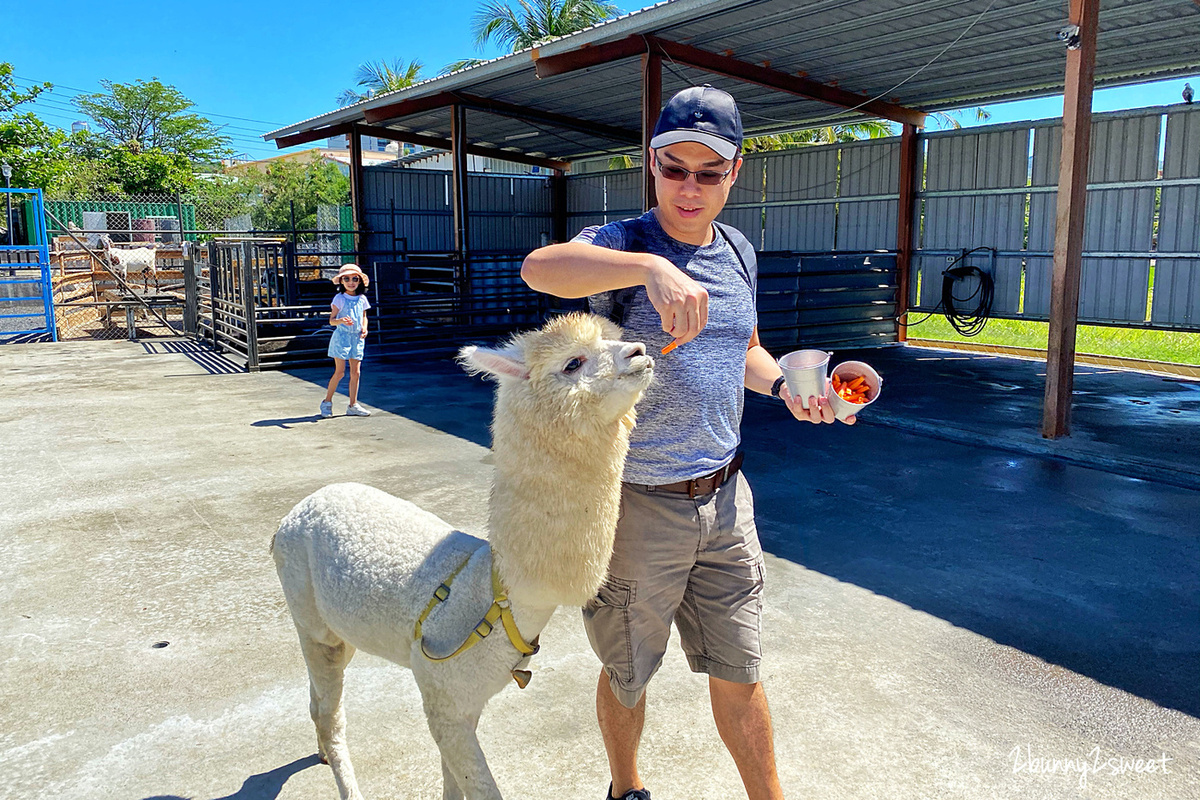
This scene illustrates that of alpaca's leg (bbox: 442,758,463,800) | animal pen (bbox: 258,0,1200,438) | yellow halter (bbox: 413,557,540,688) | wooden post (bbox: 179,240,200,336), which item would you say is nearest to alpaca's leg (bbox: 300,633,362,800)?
alpaca's leg (bbox: 442,758,463,800)

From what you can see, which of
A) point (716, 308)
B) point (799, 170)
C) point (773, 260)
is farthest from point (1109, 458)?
point (799, 170)

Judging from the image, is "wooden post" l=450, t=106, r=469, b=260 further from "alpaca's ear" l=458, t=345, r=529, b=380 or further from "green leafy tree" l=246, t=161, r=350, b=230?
"green leafy tree" l=246, t=161, r=350, b=230

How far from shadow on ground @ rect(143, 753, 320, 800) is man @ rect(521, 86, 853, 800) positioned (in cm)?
110

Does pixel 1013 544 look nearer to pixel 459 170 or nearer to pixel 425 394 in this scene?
pixel 425 394

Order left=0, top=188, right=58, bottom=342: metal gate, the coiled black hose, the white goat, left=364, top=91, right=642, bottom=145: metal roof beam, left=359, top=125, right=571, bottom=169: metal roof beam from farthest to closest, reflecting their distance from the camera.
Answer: the white goat < left=359, top=125, right=571, bottom=169: metal roof beam < left=364, top=91, right=642, bottom=145: metal roof beam < left=0, top=188, right=58, bottom=342: metal gate < the coiled black hose

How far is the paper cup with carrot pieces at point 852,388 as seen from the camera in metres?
2.12

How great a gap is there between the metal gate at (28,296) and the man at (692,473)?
53.8 ft

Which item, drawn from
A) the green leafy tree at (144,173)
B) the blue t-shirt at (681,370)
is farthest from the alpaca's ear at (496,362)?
the green leafy tree at (144,173)

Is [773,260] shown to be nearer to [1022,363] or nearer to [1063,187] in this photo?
[1022,363]

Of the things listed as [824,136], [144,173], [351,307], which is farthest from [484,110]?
[144,173]

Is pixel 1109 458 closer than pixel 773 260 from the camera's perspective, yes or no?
Yes

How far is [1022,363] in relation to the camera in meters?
13.1

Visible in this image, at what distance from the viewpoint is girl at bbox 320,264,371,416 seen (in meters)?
A: 8.27

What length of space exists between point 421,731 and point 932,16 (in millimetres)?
9762
